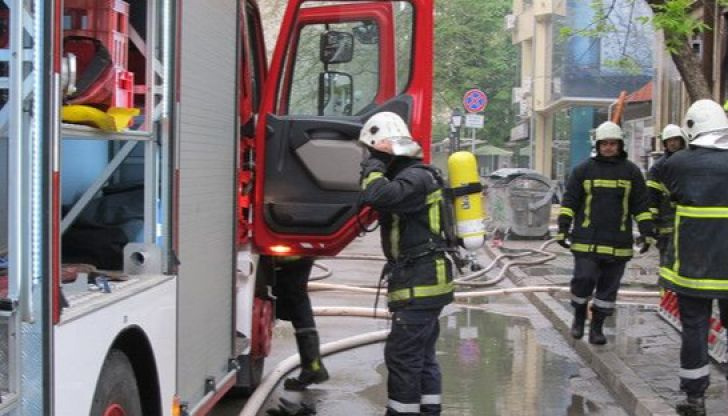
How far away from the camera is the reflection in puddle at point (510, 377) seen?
236 inches

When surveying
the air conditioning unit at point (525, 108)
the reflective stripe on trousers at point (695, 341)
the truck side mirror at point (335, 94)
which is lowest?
the reflective stripe on trousers at point (695, 341)

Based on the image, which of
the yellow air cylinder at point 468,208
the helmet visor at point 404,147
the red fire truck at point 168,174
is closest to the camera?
the red fire truck at point 168,174

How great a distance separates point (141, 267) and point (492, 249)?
12536 millimetres

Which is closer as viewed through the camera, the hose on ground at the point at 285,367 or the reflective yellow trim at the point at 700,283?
the reflective yellow trim at the point at 700,283

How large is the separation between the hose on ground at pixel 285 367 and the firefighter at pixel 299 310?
189 millimetres

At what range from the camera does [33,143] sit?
7.73ft

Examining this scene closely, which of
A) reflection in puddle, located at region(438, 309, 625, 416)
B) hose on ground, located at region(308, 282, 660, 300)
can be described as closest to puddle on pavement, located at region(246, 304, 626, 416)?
reflection in puddle, located at region(438, 309, 625, 416)

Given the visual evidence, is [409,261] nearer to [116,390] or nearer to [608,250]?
[116,390]

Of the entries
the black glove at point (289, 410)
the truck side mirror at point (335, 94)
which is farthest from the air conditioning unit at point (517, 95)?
the black glove at point (289, 410)

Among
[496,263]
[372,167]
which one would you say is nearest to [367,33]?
[372,167]

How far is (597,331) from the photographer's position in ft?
24.3

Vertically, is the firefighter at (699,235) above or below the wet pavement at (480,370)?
above

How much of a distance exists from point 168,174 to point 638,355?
4765 millimetres

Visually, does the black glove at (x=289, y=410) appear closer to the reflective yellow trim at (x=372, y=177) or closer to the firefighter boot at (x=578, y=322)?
the reflective yellow trim at (x=372, y=177)
